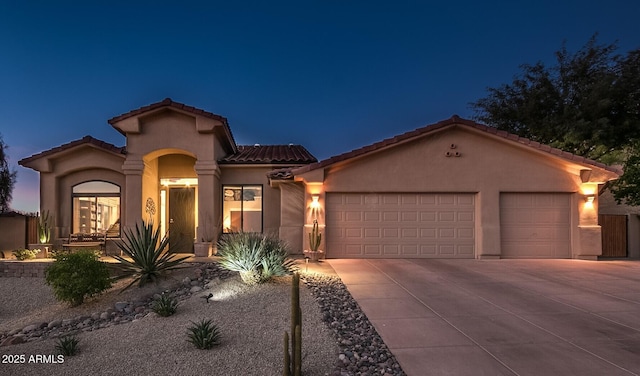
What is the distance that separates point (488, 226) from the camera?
12078 mm

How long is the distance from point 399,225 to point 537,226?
4.83 m

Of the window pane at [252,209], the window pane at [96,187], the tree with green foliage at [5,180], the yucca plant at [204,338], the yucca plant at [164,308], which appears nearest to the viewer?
the yucca plant at [204,338]

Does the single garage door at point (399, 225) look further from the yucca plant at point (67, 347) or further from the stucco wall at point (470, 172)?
the yucca plant at point (67, 347)

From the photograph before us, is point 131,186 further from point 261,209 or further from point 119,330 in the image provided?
point 119,330

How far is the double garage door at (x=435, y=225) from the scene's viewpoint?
12188 mm

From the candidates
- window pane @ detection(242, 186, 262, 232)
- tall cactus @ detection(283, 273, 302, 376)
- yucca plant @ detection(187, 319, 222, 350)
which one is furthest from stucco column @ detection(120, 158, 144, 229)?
tall cactus @ detection(283, 273, 302, 376)

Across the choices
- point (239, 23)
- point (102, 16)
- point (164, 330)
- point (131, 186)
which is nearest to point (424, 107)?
point (239, 23)

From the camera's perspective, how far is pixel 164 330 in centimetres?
565

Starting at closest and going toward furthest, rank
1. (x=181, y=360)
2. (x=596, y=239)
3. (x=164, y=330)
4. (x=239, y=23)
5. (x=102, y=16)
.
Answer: (x=181, y=360)
(x=164, y=330)
(x=596, y=239)
(x=102, y=16)
(x=239, y=23)

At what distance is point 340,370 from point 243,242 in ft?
14.9

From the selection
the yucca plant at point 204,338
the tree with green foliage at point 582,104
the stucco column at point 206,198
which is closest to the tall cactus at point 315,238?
the stucco column at point 206,198

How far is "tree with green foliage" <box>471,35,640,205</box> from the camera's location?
15984 mm

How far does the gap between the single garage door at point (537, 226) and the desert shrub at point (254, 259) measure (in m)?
8.32

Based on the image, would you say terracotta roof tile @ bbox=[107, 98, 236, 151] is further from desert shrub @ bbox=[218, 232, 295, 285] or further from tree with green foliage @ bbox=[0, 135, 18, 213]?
tree with green foliage @ bbox=[0, 135, 18, 213]
